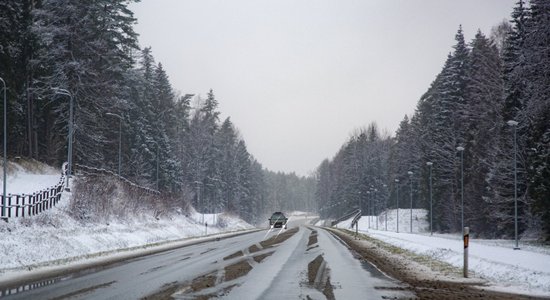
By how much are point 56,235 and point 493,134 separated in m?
41.3

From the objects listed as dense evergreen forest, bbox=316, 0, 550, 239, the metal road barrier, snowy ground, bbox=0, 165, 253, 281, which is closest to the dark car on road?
dense evergreen forest, bbox=316, 0, 550, 239

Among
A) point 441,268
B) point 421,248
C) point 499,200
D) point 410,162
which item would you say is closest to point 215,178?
point 410,162

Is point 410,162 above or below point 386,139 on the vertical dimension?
below

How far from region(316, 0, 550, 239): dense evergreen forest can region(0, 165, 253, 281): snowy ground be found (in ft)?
69.5

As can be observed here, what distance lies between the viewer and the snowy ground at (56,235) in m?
17.3

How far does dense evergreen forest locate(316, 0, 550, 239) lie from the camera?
23.2 meters

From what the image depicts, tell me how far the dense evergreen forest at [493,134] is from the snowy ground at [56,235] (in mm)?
21187

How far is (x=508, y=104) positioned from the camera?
36.8 m

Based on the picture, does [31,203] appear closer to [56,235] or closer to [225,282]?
[56,235]

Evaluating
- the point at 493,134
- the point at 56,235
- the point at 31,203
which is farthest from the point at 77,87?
the point at 493,134

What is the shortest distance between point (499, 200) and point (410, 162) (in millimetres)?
55555

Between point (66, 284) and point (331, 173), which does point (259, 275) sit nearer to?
point (66, 284)

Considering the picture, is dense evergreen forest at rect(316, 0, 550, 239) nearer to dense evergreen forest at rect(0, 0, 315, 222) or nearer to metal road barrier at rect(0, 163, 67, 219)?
metal road barrier at rect(0, 163, 67, 219)

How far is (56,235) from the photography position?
72.6ft
